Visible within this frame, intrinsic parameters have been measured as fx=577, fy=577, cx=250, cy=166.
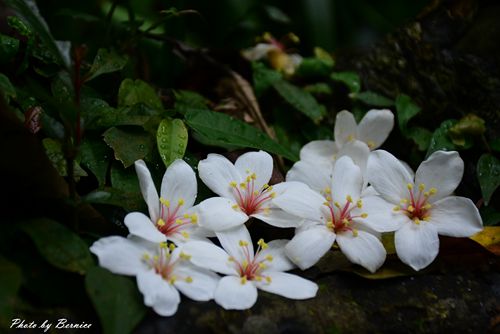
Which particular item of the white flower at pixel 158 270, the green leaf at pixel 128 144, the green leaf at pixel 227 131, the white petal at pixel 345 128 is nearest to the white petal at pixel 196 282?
the white flower at pixel 158 270

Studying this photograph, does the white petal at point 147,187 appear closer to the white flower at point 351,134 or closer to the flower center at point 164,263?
the flower center at point 164,263

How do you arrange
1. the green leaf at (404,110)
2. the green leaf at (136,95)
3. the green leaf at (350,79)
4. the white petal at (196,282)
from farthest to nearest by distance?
the green leaf at (350,79) → the green leaf at (404,110) → the green leaf at (136,95) → the white petal at (196,282)

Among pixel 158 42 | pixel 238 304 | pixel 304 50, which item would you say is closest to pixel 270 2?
pixel 304 50

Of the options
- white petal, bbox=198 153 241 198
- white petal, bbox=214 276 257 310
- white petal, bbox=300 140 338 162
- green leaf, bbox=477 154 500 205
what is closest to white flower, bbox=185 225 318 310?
white petal, bbox=214 276 257 310

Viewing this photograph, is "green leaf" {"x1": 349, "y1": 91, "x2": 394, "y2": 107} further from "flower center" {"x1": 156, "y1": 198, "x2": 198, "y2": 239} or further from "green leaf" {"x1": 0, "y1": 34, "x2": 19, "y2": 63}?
"green leaf" {"x1": 0, "y1": 34, "x2": 19, "y2": 63}

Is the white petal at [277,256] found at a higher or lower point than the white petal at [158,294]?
lower

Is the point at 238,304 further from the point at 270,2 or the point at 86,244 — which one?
the point at 270,2
